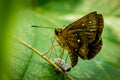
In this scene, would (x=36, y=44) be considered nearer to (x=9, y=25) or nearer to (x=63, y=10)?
(x=63, y=10)

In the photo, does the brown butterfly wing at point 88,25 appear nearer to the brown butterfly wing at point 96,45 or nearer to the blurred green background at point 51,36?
the brown butterfly wing at point 96,45

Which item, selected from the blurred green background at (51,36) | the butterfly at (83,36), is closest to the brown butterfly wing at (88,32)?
the butterfly at (83,36)

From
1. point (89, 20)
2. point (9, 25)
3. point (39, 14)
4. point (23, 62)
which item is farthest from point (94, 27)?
point (9, 25)

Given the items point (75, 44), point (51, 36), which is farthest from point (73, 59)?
point (51, 36)

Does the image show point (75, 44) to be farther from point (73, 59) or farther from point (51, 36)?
point (51, 36)

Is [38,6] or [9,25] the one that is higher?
[9,25]
